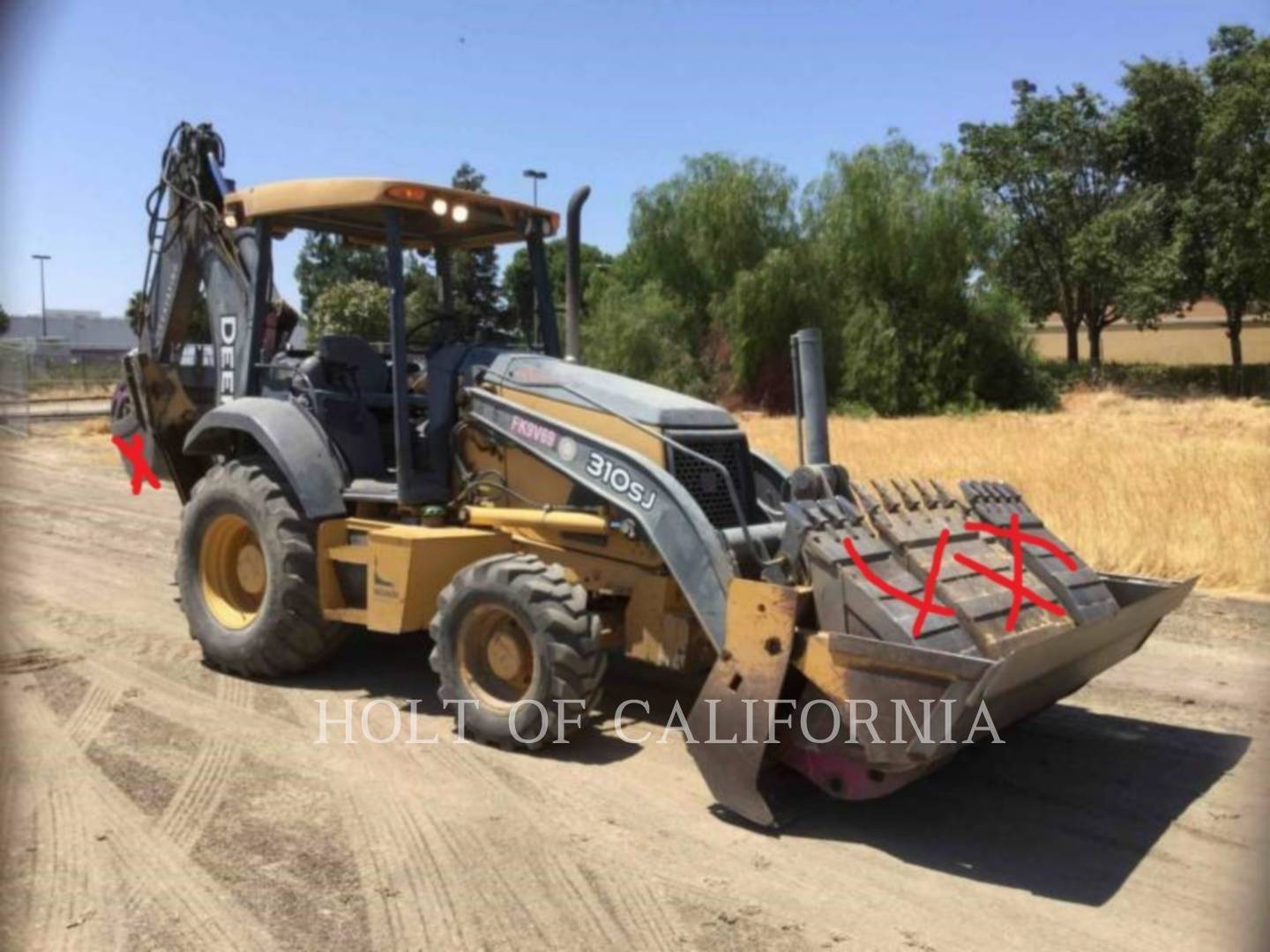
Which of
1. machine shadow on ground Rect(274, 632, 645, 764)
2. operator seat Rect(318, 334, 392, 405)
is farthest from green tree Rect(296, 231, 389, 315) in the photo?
machine shadow on ground Rect(274, 632, 645, 764)

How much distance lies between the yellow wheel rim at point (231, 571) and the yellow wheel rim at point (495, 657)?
196 cm

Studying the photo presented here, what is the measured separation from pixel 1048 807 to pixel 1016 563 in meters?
1.11

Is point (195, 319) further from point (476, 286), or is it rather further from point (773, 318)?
point (773, 318)

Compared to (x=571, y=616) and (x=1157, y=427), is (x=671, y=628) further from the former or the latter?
(x=1157, y=427)

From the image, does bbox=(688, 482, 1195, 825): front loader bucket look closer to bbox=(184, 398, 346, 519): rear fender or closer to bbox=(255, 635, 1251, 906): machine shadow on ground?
bbox=(255, 635, 1251, 906): machine shadow on ground

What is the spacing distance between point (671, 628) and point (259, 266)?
3.72 m

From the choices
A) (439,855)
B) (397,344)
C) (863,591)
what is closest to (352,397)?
(397,344)

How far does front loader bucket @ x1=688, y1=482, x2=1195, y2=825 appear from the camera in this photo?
13.9 feet

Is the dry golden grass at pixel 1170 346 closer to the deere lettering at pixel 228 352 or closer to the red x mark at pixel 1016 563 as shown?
the deere lettering at pixel 228 352

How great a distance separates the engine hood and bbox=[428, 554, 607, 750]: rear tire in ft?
3.04

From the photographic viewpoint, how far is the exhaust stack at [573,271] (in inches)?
231

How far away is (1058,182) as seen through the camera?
44.7m

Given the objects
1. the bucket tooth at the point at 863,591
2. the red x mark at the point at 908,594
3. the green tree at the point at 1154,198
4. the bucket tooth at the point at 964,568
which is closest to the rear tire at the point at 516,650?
the bucket tooth at the point at 863,591
